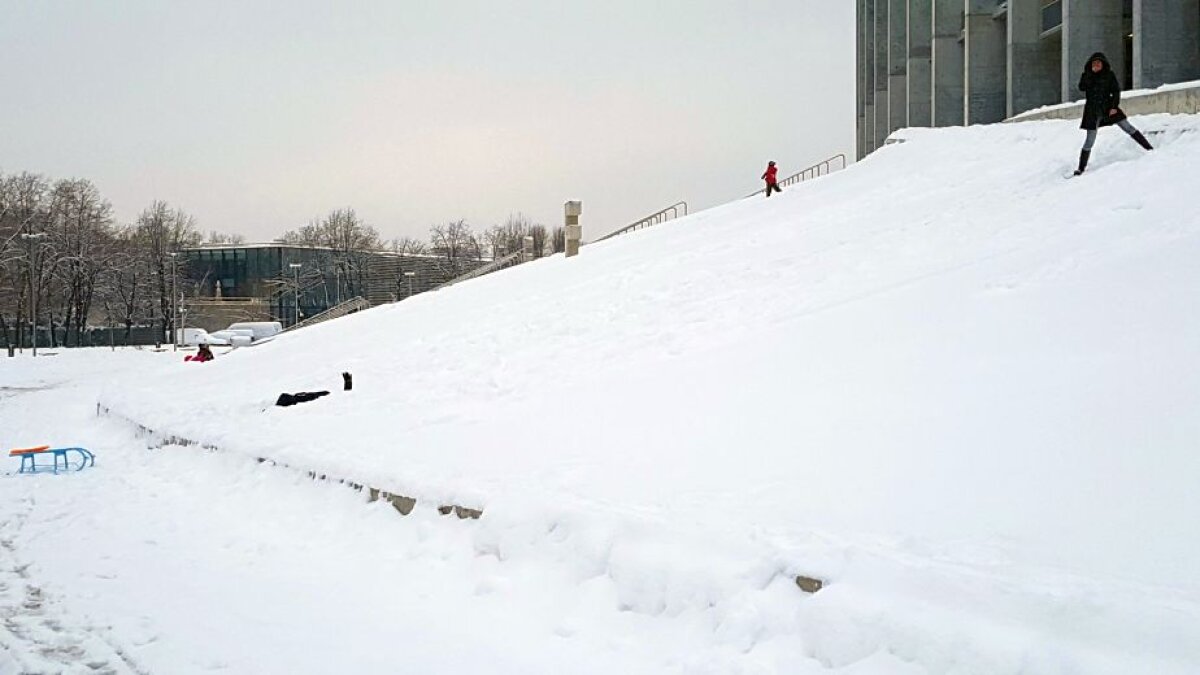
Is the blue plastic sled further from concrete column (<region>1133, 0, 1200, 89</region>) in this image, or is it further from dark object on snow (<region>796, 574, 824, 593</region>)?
concrete column (<region>1133, 0, 1200, 89</region>)

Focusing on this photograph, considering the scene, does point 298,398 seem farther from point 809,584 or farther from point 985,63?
point 985,63

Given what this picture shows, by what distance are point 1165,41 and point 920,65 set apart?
19848 millimetres

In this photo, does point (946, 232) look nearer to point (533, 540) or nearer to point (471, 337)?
point (471, 337)

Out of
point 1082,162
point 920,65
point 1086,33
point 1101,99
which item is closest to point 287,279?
Answer: point 920,65

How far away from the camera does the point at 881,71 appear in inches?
2140

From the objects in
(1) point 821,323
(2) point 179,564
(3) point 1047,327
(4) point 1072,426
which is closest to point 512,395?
(1) point 821,323

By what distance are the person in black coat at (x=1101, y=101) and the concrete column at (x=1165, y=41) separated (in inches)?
459

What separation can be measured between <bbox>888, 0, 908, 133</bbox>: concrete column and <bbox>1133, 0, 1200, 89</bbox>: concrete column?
2343cm

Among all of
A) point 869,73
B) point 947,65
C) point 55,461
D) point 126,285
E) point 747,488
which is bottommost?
point 55,461

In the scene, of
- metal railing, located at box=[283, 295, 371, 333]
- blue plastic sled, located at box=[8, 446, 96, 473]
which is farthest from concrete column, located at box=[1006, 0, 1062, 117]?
blue plastic sled, located at box=[8, 446, 96, 473]

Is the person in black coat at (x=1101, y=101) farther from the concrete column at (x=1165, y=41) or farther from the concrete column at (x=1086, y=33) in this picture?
the concrete column at (x=1086, y=33)

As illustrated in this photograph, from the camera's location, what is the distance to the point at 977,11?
3588 centimetres

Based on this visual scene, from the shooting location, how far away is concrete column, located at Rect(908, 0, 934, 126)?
44.8m

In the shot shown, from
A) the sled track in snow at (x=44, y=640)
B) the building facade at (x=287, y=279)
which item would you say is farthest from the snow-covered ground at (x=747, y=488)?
the building facade at (x=287, y=279)
